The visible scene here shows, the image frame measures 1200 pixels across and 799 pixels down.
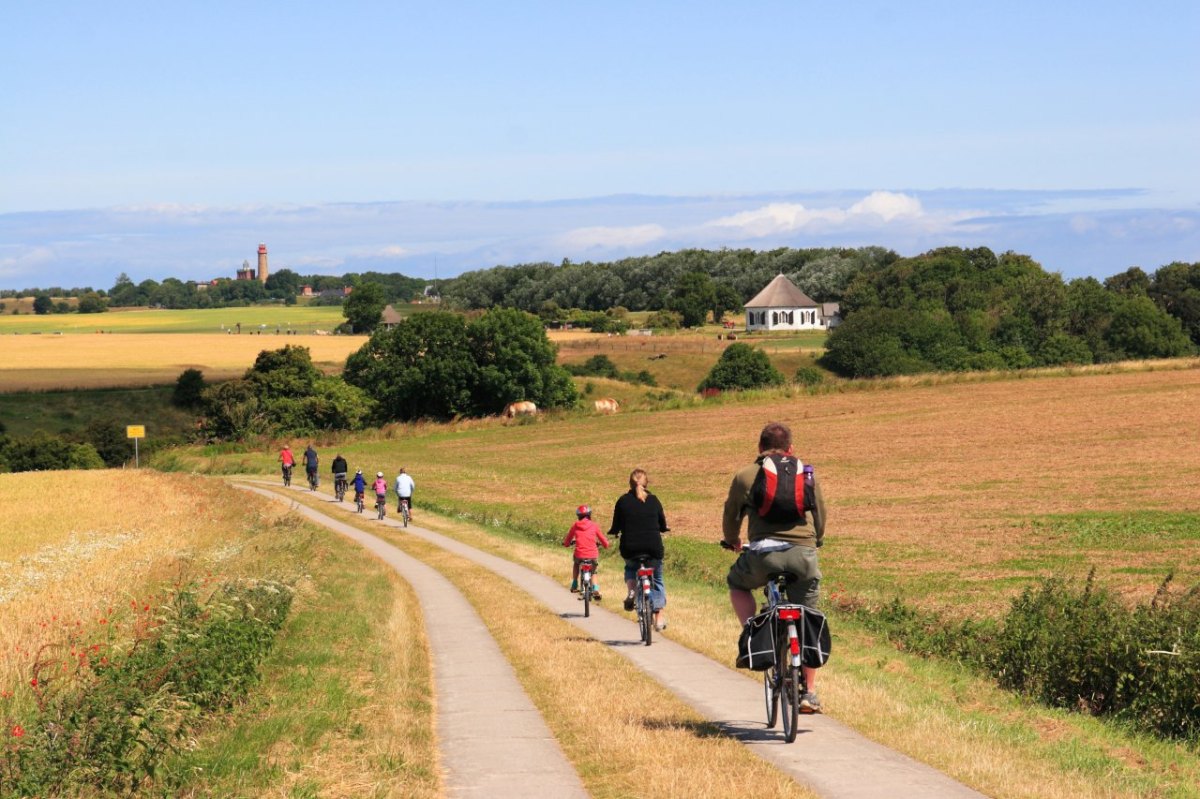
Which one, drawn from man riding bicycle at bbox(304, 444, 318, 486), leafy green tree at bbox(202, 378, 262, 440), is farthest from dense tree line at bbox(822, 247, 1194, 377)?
man riding bicycle at bbox(304, 444, 318, 486)

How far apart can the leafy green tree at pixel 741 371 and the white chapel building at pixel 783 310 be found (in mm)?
49798

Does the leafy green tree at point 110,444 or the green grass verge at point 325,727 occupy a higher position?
the green grass verge at point 325,727

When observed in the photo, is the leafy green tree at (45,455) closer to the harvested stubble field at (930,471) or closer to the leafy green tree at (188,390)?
the leafy green tree at (188,390)

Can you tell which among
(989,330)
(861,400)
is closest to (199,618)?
(861,400)

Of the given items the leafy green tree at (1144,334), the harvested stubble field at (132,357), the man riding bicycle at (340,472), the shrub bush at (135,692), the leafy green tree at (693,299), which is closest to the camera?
the shrub bush at (135,692)

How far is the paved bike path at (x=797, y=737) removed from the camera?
894cm

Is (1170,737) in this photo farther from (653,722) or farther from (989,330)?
(989,330)

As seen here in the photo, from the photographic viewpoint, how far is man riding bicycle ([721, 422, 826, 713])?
10469 millimetres

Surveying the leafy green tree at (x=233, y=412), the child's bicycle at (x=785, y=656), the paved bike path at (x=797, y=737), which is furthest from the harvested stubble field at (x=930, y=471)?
the leafy green tree at (x=233, y=412)

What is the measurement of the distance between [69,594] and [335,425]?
7965 cm

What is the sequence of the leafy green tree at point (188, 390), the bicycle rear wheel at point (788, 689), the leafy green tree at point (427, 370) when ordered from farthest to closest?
the leafy green tree at point (188, 390) < the leafy green tree at point (427, 370) < the bicycle rear wheel at point (788, 689)

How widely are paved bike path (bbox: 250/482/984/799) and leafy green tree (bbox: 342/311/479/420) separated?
79665mm

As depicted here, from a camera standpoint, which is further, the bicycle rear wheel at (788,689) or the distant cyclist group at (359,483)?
A: the distant cyclist group at (359,483)

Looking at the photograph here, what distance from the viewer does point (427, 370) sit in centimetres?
9706
